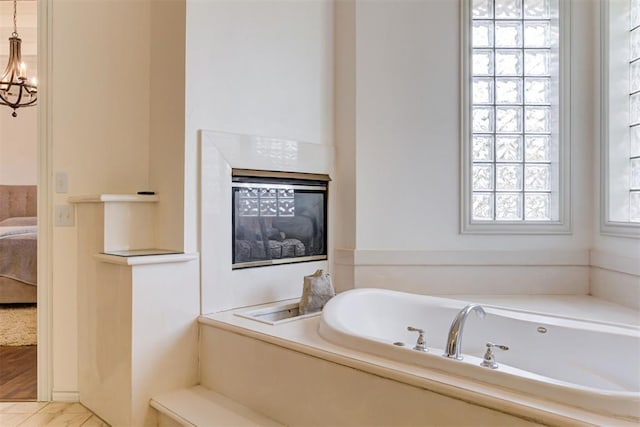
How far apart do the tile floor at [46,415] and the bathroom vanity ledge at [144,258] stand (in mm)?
780

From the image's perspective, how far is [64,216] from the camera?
7.98 feet

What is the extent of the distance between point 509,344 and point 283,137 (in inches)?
65.0

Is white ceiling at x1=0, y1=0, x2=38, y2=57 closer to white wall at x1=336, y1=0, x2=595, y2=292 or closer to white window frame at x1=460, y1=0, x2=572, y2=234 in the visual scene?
white wall at x1=336, y1=0, x2=595, y2=292

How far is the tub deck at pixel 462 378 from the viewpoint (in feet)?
4.02

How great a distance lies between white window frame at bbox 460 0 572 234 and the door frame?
7.84 ft

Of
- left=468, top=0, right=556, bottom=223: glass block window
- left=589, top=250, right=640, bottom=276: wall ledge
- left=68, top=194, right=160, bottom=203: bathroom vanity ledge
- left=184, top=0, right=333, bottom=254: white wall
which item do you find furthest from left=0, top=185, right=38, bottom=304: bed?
left=589, top=250, right=640, bottom=276: wall ledge

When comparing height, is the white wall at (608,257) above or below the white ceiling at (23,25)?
below

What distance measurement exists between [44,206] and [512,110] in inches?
111

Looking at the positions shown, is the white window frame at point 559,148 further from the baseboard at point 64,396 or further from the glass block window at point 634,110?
the baseboard at point 64,396

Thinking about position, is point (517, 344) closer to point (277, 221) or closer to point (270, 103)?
point (277, 221)

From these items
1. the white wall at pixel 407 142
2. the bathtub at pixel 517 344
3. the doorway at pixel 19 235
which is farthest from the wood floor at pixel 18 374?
the white wall at pixel 407 142

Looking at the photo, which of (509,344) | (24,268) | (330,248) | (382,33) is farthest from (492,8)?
(24,268)

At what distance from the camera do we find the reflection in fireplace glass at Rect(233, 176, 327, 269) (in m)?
2.59

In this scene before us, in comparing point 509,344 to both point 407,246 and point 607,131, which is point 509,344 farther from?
point 607,131
